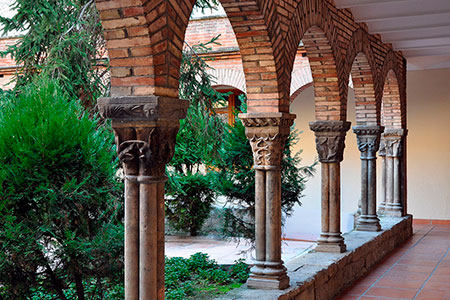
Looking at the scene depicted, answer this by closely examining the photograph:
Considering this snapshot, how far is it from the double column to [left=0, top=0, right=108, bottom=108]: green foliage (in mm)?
5740

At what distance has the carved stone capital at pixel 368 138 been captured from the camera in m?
8.74

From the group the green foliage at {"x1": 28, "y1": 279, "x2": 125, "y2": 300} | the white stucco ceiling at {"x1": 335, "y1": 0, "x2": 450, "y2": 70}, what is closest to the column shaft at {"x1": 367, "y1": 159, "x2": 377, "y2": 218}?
the white stucco ceiling at {"x1": 335, "y1": 0, "x2": 450, "y2": 70}

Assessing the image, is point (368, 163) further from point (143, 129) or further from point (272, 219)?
point (143, 129)

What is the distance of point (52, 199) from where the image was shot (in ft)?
16.7

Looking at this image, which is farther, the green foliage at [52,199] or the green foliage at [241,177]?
the green foliage at [241,177]

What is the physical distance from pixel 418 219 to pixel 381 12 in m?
6.53

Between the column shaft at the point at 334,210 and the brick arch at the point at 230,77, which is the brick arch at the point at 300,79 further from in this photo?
the column shaft at the point at 334,210

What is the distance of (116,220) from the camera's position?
5844mm

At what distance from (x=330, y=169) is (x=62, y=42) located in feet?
11.7

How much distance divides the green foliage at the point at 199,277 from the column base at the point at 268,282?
201 cm

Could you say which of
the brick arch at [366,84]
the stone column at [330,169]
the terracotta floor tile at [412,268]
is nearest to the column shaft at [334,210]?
the stone column at [330,169]

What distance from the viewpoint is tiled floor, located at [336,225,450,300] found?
6160 mm

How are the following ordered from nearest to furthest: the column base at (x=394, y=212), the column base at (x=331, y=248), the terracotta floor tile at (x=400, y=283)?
1. the terracotta floor tile at (x=400, y=283)
2. the column base at (x=331, y=248)
3. the column base at (x=394, y=212)

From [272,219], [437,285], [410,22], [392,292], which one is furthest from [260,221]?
[410,22]
